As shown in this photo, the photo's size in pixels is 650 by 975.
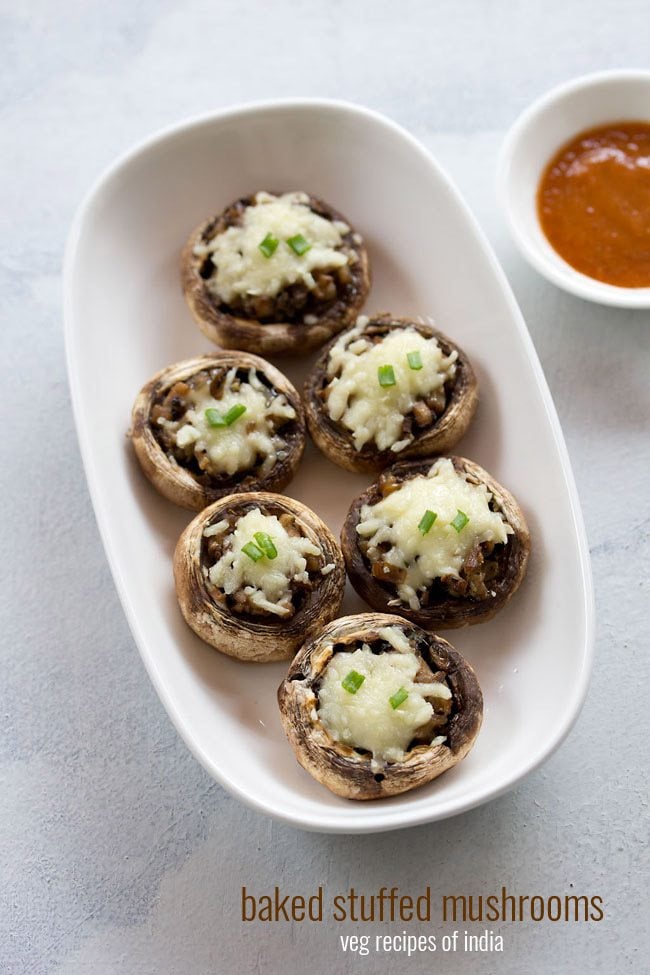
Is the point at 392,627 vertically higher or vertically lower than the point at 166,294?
lower

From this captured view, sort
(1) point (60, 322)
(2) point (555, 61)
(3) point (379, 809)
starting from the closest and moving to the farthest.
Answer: (3) point (379, 809) < (1) point (60, 322) < (2) point (555, 61)

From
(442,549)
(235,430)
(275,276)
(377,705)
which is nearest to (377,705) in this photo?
(377,705)

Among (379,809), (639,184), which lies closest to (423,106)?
(639,184)

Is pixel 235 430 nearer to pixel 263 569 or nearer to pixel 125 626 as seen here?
pixel 263 569

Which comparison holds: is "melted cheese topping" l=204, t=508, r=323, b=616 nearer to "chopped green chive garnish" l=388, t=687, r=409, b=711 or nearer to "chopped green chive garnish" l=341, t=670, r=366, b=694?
"chopped green chive garnish" l=341, t=670, r=366, b=694

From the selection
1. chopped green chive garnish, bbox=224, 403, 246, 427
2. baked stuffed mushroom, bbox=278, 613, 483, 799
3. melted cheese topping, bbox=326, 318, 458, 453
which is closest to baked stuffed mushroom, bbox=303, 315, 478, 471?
melted cheese topping, bbox=326, 318, 458, 453

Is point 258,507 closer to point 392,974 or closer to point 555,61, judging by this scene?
point 392,974
